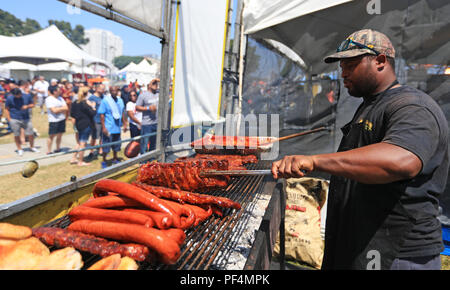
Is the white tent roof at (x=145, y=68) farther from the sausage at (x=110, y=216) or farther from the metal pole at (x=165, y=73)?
the sausage at (x=110, y=216)

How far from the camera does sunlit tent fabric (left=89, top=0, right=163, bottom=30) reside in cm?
327

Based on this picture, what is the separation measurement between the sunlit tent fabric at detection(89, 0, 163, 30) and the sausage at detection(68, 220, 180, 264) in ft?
8.43

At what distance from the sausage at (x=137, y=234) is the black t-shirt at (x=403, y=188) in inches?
63.0

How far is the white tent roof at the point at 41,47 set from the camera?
1515cm

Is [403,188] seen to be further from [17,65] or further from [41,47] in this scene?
[17,65]

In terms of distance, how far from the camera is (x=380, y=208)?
2.11 metres

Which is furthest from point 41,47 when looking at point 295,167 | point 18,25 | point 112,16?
point 18,25

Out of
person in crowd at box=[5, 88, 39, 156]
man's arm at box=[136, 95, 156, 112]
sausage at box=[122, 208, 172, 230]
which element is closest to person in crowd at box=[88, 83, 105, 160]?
man's arm at box=[136, 95, 156, 112]

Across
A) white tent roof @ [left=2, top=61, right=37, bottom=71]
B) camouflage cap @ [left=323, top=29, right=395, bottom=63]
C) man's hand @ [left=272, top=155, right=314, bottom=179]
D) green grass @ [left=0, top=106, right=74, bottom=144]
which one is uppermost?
white tent roof @ [left=2, top=61, right=37, bottom=71]

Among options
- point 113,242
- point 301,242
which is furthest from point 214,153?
point 113,242

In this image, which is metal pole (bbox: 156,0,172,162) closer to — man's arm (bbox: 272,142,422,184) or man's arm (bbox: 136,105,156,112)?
man's arm (bbox: 272,142,422,184)

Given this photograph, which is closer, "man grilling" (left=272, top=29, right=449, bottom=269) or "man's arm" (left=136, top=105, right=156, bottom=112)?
"man grilling" (left=272, top=29, right=449, bottom=269)

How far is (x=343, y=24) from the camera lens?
584 centimetres
